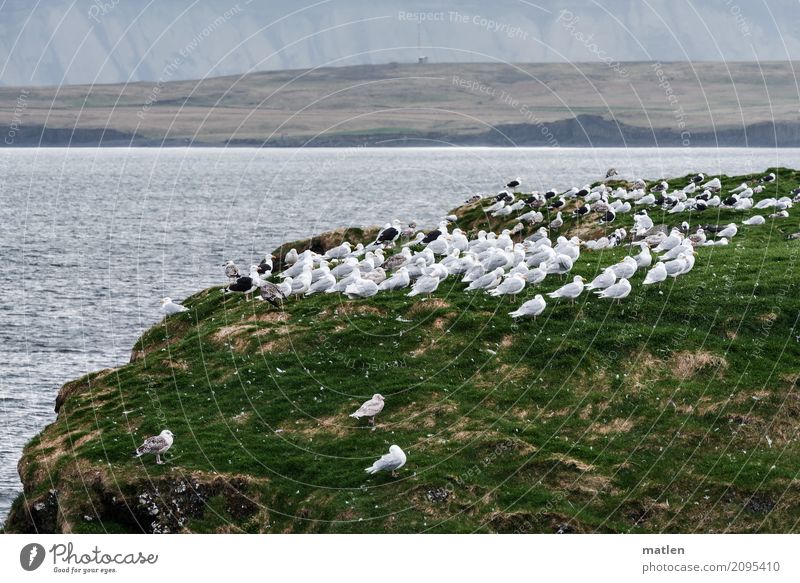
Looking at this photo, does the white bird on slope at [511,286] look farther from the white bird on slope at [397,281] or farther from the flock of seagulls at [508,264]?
the white bird on slope at [397,281]

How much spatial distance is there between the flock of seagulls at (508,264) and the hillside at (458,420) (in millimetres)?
647

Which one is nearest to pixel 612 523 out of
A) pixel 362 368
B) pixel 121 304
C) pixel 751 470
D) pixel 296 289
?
pixel 751 470

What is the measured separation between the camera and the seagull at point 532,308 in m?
36.0

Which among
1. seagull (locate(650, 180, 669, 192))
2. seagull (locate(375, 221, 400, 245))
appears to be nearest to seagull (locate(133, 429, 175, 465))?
seagull (locate(375, 221, 400, 245))

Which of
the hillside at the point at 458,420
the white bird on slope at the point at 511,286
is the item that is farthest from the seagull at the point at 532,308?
the white bird on slope at the point at 511,286

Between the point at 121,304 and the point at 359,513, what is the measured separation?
58.9m

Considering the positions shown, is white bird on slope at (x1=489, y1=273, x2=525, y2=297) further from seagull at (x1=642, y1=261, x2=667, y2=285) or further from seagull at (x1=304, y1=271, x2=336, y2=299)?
seagull at (x1=304, y1=271, x2=336, y2=299)

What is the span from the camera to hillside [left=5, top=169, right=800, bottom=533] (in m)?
28.4

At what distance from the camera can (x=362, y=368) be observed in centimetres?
3484

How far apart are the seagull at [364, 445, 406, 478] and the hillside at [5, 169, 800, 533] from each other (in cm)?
38

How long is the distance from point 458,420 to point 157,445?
28.9 ft

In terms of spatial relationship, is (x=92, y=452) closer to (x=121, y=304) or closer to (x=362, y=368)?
(x=362, y=368)

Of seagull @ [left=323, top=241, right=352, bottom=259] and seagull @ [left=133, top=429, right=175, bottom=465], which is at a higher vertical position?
seagull @ [left=323, top=241, right=352, bottom=259]

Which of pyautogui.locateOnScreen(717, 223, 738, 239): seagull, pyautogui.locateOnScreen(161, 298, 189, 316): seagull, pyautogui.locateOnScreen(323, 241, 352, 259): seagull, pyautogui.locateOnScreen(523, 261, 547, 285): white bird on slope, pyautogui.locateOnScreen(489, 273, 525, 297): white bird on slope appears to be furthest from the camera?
pyautogui.locateOnScreen(323, 241, 352, 259): seagull
